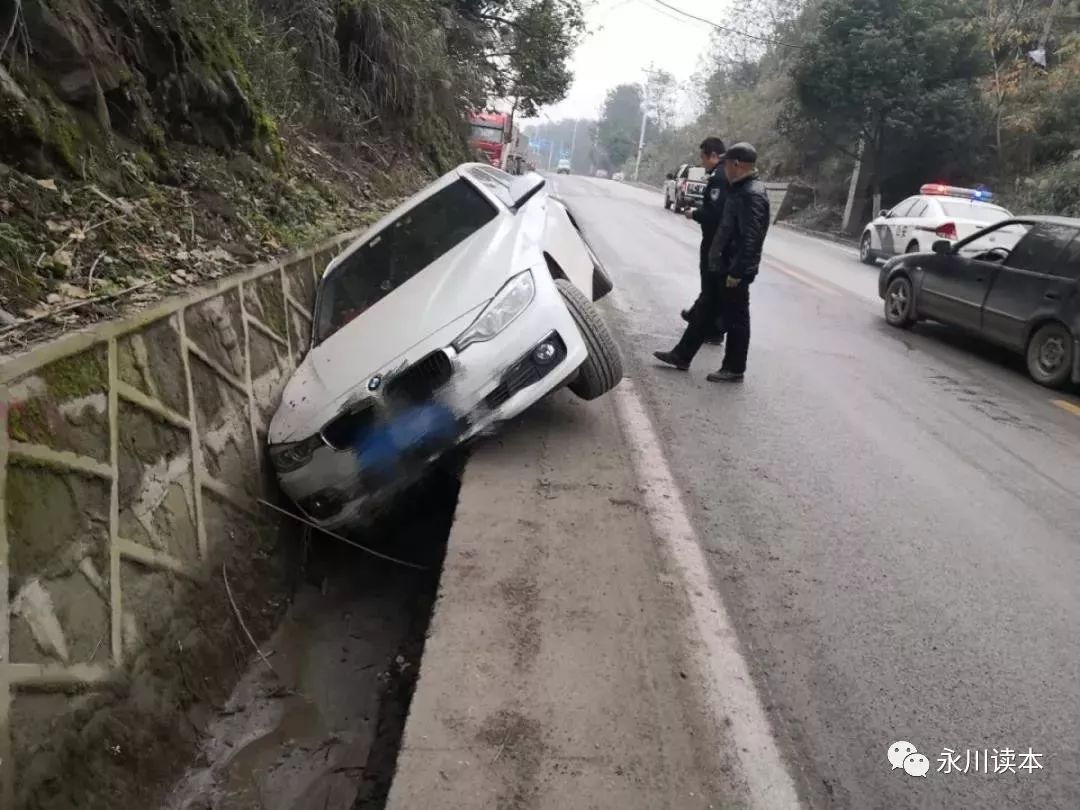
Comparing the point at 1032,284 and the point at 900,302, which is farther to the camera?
the point at 900,302

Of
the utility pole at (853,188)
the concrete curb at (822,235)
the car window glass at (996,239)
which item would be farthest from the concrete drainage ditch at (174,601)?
the utility pole at (853,188)

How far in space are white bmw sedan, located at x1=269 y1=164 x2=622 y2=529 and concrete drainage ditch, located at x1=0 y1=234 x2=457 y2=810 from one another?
1.14 ft

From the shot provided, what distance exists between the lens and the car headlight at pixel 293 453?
444 cm

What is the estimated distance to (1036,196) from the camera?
72.8 feet

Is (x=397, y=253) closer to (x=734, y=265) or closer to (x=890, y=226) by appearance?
(x=734, y=265)

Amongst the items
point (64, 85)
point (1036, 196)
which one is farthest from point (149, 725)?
point (1036, 196)

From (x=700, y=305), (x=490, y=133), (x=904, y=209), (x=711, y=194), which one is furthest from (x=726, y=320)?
(x=490, y=133)

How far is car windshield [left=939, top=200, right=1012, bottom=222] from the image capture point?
16.1 m

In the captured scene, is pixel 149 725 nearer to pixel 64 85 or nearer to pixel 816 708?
pixel 816 708

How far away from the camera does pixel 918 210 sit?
1706 cm

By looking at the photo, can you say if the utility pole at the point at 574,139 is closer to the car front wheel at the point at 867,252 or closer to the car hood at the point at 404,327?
the car front wheel at the point at 867,252

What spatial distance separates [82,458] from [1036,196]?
2445 centimetres

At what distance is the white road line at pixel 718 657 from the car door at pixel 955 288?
538 cm

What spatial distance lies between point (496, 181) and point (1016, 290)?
5.13m
